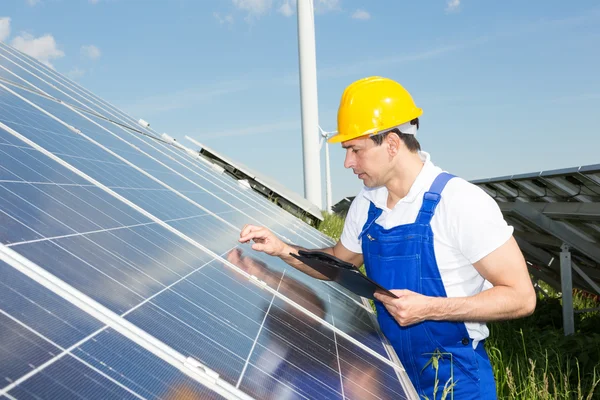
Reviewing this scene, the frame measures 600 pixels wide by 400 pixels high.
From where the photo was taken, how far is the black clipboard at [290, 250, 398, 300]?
3525mm

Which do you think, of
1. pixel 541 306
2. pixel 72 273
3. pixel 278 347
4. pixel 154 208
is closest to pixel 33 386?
pixel 72 273

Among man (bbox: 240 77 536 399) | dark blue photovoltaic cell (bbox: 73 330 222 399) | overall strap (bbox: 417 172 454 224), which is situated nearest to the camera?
dark blue photovoltaic cell (bbox: 73 330 222 399)

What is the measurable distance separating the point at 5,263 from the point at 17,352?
59 centimetres

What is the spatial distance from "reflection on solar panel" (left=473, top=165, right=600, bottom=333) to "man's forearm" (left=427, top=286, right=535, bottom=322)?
19.0ft

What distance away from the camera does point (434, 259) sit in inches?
159

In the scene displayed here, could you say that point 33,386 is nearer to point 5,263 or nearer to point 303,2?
point 5,263

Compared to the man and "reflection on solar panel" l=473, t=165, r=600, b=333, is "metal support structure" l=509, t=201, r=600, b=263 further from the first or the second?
the man

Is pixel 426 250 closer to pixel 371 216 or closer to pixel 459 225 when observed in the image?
pixel 459 225

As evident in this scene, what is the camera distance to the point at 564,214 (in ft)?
35.4

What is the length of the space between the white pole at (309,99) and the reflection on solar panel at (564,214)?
5308 mm

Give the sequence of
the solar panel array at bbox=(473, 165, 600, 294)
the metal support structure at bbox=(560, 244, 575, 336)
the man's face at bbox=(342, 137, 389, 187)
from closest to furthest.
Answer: the man's face at bbox=(342, 137, 389, 187), the solar panel array at bbox=(473, 165, 600, 294), the metal support structure at bbox=(560, 244, 575, 336)

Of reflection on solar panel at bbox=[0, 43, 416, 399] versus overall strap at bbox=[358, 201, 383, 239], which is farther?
overall strap at bbox=[358, 201, 383, 239]

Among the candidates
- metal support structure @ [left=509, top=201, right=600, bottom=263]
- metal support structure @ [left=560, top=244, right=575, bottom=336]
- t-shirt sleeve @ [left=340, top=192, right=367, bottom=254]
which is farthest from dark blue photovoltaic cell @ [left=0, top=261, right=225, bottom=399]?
metal support structure @ [left=509, top=201, right=600, bottom=263]

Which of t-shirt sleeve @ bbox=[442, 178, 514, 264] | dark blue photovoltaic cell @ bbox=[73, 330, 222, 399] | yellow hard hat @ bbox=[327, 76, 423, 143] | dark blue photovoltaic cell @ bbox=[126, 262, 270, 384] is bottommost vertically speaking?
dark blue photovoltaic cell @ bbox=[73, 330, 222, 399]
